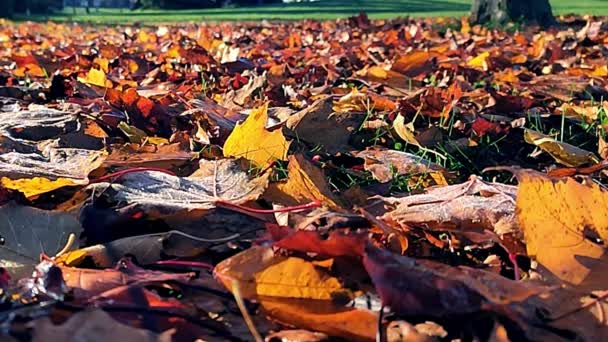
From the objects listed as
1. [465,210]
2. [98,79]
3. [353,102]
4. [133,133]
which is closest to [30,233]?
[465,210]

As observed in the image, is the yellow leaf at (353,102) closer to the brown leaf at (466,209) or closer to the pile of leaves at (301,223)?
the pile of leaves at (301,223)

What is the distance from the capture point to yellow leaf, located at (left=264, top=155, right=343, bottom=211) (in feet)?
4.80

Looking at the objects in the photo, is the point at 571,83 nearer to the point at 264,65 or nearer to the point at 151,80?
the point at 264,65

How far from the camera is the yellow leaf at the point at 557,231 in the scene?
1.13 m

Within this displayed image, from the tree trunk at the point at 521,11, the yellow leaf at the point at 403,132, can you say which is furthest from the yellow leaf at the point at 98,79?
the tree trunk at the point at 521,11

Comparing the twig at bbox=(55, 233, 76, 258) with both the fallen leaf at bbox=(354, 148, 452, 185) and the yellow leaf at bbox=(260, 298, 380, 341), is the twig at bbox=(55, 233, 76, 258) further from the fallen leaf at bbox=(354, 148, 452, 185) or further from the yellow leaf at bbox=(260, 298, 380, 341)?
the fallen leaf at bbox=(354, 148, 452, 185)

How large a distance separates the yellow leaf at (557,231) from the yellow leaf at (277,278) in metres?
0.30

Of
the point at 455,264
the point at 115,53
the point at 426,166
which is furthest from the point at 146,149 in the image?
the point at 115,53

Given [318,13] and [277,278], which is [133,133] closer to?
[277,278]

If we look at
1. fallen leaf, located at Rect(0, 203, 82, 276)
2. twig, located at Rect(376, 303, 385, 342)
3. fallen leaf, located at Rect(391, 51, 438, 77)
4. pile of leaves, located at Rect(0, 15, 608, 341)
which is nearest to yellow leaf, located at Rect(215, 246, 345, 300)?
pile of leaves, located at Rect(0, 15, 608, 341)

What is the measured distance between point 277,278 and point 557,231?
0.43 metres

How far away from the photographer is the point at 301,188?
1.49m

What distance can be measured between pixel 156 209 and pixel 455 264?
545mm

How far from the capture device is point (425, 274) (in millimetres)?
994
